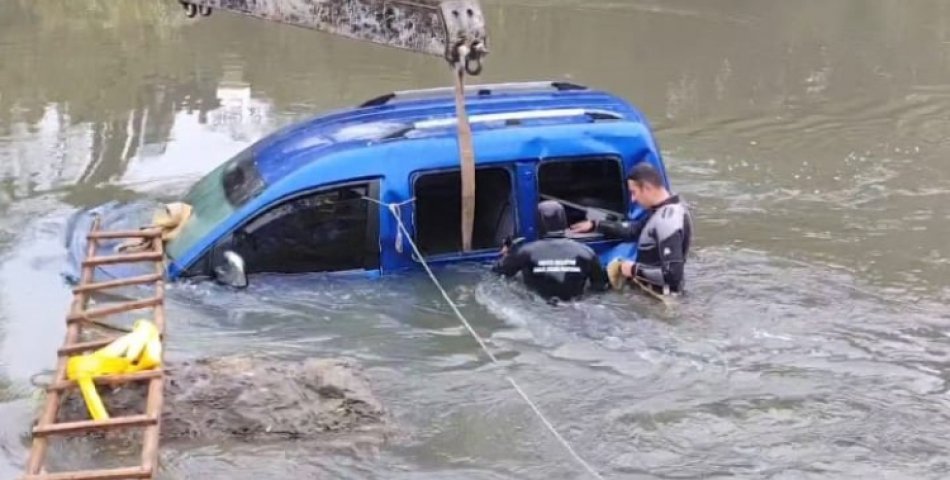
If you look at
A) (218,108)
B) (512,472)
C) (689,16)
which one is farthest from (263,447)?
(689,16)

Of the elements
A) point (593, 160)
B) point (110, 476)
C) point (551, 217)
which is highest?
point (593, 160)

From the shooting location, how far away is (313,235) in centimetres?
788

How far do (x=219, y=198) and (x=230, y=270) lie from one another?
0.65m

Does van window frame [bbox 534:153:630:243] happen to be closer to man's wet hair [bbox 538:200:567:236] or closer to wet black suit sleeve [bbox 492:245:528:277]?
man's wet hair [bbox 538:200:567:236]

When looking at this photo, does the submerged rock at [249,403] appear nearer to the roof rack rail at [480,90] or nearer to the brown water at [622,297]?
the brown water at [622,297]

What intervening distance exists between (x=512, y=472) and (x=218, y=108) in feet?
30.1

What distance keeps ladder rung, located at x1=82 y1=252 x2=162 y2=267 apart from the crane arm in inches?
65.3

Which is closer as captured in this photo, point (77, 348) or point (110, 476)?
point (110, 476)

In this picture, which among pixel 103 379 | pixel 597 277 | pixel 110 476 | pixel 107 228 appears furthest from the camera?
pixel 107 228

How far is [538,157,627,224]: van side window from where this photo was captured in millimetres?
8117

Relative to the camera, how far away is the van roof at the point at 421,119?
7.95 metres

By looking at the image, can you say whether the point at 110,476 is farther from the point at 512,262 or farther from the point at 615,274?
the point at 615,274

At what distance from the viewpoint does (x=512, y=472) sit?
21.1 feet

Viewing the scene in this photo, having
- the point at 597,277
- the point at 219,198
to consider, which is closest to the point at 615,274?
the point at 597,277
